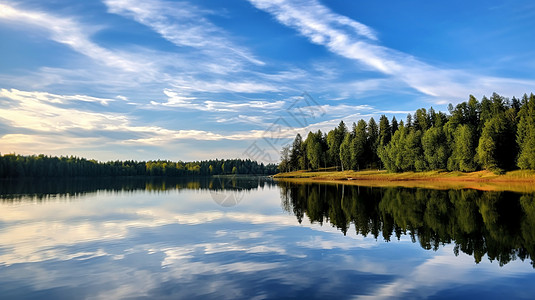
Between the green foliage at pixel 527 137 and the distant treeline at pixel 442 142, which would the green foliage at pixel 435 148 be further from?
the green foliage at pixel 527 137

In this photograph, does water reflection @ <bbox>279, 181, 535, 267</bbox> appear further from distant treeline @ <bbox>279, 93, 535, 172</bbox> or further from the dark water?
distant treeline @ <bbox>279, 93, 535, 172</bbox>

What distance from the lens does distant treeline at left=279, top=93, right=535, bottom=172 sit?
262ft

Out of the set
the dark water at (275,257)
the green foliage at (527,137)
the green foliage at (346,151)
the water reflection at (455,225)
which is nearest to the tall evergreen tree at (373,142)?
the green foliage at (346,151)

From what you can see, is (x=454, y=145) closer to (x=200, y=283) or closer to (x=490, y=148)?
(x=490, y=148)

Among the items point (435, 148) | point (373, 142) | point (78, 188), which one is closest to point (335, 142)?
point (373, 142)

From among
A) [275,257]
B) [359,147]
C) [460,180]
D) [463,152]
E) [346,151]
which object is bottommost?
[275,257]

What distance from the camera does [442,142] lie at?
100 m

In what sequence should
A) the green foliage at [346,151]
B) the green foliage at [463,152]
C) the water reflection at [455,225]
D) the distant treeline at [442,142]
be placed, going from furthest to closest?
the green foliage at [346,151] → the green foliage at [463,152] → the distant treeline at [442,142] → the water reflection at [455,225]

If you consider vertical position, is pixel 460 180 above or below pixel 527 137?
below

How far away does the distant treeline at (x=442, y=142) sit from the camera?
262 feet

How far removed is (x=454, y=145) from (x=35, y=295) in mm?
103758

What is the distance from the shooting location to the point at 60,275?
14078mm

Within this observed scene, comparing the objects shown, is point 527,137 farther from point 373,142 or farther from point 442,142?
point 373,142

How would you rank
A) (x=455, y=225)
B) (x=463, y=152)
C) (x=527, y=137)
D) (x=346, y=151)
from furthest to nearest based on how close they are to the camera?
(x=346, y=151)
(x=463, y=152)
(x=527, y=137)
(x=455, y=225)
